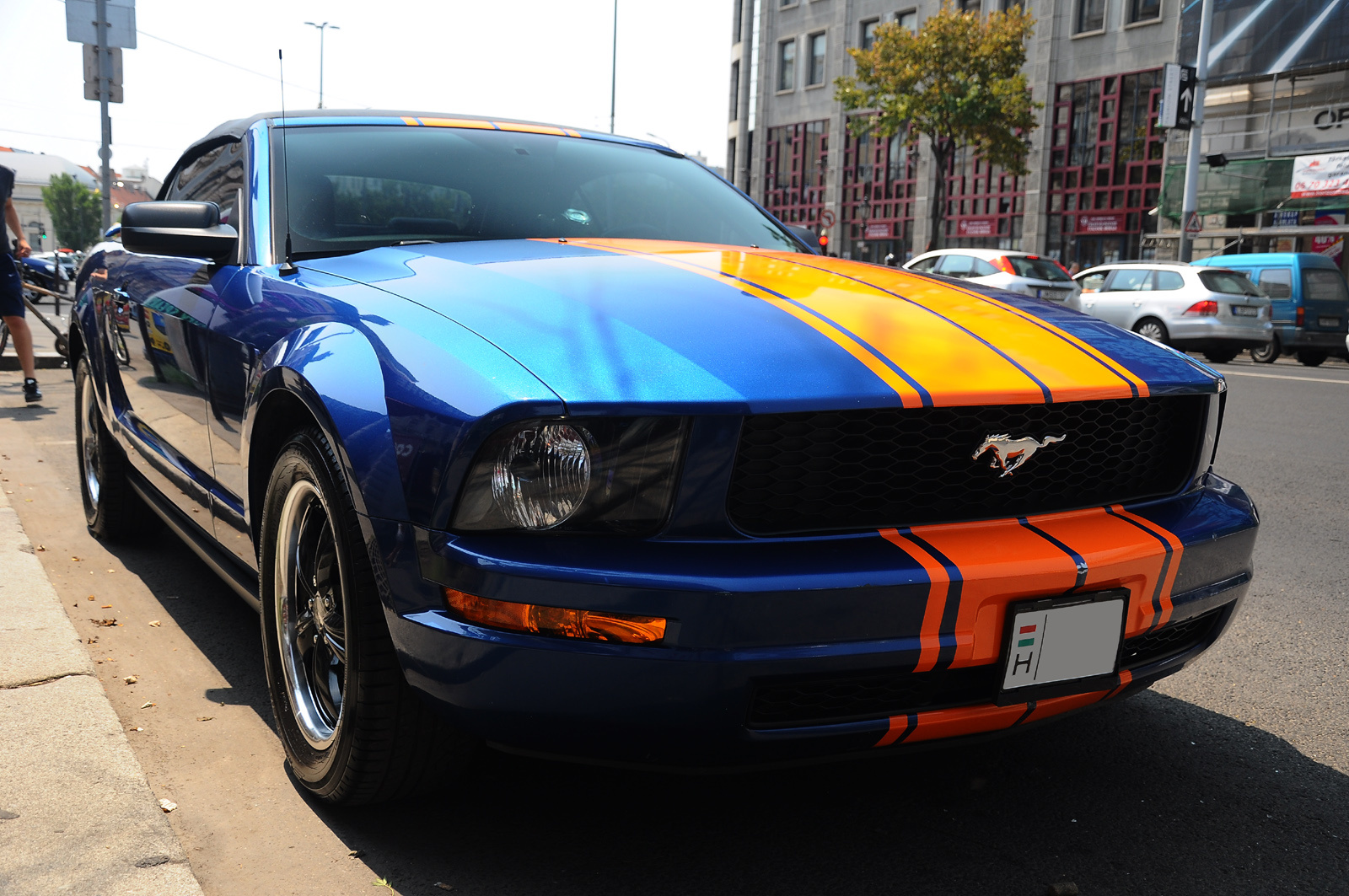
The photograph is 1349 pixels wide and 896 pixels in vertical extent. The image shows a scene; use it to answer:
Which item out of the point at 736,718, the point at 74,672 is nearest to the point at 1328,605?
the point at 736,718

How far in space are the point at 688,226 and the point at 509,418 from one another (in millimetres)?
1808

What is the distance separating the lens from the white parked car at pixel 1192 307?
53.1 ft

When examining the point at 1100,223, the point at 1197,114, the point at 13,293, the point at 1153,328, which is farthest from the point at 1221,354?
the point at 13,293

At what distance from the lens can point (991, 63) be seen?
2697cm

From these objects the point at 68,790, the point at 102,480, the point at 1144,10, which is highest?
the point at 1144,10

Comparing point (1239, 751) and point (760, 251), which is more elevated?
point (760, 251)

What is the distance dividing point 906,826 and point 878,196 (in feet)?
123

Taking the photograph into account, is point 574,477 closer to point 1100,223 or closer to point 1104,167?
point 1100,223

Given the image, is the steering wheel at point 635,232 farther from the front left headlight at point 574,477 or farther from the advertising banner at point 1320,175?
the advertising banner at point 1320,175

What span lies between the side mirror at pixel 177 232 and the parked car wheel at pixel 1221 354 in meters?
16.4

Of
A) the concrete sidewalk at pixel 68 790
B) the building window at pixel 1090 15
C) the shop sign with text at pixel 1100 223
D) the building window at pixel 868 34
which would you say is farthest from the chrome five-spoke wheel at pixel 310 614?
the building window at pixel 868 34

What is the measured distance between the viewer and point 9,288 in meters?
7.85

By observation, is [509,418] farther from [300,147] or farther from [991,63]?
[991,63]

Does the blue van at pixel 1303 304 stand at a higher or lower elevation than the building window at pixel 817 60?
lower
